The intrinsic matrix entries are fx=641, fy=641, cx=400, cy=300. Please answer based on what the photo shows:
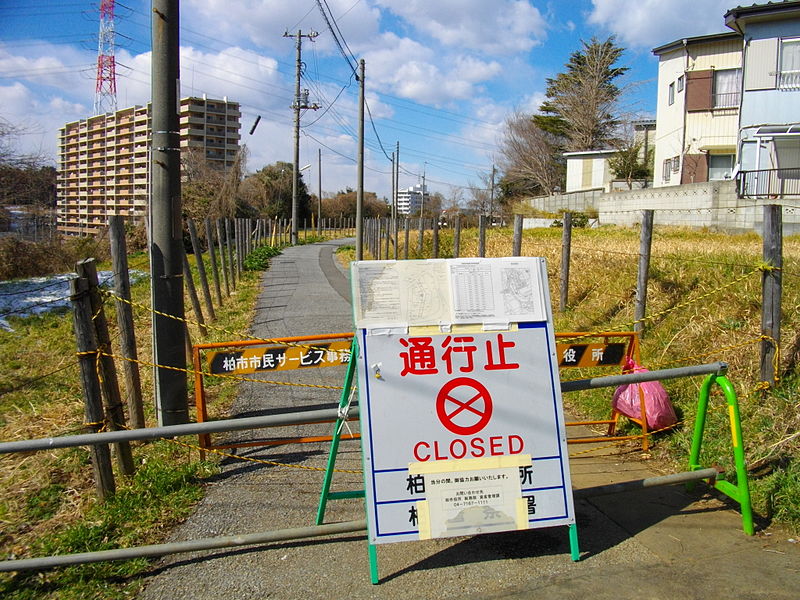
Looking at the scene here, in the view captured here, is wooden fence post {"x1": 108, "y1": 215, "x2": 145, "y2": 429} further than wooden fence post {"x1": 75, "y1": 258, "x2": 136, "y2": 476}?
Yes

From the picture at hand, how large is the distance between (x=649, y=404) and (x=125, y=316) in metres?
4.29

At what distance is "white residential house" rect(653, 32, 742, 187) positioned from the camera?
26312 mm

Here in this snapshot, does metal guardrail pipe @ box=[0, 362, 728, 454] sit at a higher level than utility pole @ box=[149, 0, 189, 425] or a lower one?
lower

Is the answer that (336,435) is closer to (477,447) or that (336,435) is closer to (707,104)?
(477,447)

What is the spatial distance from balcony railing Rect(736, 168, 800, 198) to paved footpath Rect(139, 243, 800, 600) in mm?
19221

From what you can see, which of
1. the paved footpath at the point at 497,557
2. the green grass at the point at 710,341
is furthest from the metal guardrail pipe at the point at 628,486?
the green grass at the point at 710,341

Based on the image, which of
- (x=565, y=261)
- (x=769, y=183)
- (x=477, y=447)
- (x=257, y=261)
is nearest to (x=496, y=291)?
(x=477, y=447)

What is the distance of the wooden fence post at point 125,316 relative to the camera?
16.5 feet

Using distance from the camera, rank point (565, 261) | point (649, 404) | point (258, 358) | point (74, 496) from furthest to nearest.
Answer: point (565, 261) → point (649, 404) → point (258, 358) → point (74, 496)

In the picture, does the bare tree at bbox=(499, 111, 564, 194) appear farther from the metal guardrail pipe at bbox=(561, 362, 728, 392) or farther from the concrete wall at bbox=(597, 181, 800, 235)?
the metal guardrail pipe at bbox=(561, 362, 728, 392)

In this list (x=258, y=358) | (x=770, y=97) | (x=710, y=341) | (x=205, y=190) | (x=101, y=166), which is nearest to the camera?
(x=258, y=358)

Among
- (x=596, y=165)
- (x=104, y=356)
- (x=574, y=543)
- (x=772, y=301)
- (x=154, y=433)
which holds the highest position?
(x=596, y=165)

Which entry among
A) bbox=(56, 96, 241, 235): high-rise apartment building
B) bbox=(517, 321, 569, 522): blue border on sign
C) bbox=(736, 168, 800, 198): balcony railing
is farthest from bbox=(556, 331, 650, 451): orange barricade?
bbox=(56, 96, 241, 235): high-rise apartment building

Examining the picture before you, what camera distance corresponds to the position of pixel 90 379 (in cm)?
414
